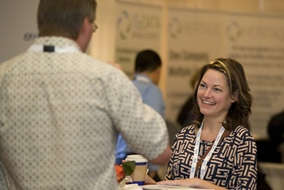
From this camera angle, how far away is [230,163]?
2.58 meters

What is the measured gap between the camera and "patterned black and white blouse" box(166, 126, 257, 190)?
2.54 metres

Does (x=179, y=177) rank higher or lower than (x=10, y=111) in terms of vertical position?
lower

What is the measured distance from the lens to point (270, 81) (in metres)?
7.98

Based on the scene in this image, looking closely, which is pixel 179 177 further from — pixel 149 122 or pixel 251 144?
pixel 149 122

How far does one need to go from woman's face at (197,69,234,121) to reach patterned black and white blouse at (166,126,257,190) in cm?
15

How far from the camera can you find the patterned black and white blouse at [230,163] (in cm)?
254

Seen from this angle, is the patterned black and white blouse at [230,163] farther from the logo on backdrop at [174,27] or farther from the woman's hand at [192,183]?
the logo on backdrop at [174,27]

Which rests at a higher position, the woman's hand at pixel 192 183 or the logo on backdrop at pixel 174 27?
the logo on backdrop at pixel 174 27

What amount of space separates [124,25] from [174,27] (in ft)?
3.08

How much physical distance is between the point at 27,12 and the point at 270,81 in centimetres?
438

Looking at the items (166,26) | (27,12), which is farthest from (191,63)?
(27,12)

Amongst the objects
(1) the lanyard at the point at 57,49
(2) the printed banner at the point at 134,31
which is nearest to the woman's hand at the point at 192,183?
(1) the lanyard at the point at 57,49

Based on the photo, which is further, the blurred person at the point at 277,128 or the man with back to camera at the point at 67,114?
the blurred person at the point at 277,128

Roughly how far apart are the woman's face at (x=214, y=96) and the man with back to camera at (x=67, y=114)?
94 cm
